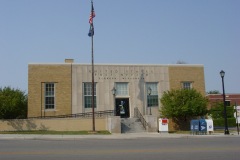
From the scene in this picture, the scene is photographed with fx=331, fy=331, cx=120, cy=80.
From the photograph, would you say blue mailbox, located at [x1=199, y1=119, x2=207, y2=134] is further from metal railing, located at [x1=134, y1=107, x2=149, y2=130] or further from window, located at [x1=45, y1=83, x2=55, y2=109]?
window, located at [x1=45, y1=83, x2=55, y2=109]

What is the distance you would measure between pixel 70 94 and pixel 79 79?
2.00 m

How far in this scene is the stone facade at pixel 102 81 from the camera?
35.8m

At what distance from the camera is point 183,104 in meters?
33.3

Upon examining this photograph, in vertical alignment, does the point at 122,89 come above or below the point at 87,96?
above

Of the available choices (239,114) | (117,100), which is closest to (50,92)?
(117,100)

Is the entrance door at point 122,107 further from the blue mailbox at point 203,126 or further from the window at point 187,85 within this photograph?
the blue mailbox at point 203,126

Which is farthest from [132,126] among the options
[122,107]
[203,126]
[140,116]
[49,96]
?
[49,96]

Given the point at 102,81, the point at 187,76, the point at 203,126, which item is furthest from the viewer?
the point at 187,76

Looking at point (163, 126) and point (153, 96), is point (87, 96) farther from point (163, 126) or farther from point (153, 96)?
point (163, 126)

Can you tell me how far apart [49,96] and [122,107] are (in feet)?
27.2

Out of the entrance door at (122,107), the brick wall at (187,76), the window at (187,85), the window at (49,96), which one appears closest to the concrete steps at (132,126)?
the entrance door at (122,107)

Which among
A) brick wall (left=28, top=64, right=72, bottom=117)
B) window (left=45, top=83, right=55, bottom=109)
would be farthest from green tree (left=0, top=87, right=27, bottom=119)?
window (left=45, top=83, right=55, bottom=109)

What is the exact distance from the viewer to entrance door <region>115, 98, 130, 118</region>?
3781 cm

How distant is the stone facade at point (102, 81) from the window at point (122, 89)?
0.37 metres
